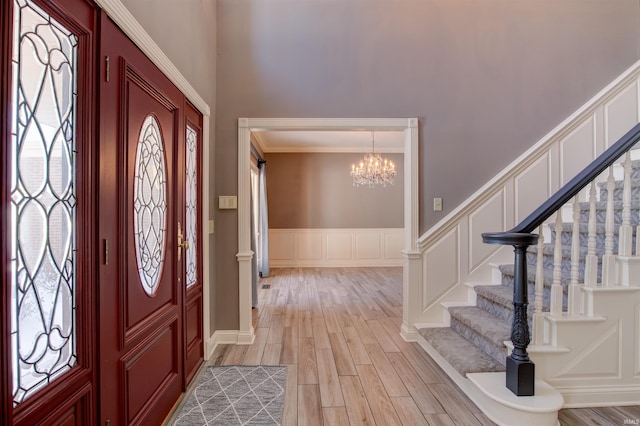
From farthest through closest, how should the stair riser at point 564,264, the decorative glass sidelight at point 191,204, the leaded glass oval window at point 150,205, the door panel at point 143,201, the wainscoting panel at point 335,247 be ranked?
1. the wainscoting panel at point 335,247
2. the decorative glass sidelight at point 191,204
3. the stair riser at point 564,264
4. the leaded glass oval window at point 150,205
5. the door panel at point 143,201

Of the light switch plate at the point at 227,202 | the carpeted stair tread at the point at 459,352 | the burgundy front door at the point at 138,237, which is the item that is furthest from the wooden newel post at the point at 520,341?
the light switch plate at the point at 227,202

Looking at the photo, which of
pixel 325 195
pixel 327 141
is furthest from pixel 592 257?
pixel 325 195

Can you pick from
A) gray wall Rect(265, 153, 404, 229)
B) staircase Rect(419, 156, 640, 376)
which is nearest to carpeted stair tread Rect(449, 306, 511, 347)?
staircase Rect(419, 156, 640, 376)

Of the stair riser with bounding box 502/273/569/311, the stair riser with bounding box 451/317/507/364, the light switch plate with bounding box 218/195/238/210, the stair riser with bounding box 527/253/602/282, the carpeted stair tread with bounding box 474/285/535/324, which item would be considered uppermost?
the light switch plate with bounding box 218/195/238/210

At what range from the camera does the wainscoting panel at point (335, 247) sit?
22.8 ft

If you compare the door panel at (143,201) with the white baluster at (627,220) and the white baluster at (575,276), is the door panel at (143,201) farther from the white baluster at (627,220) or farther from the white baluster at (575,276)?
the white baluster at (627,220)

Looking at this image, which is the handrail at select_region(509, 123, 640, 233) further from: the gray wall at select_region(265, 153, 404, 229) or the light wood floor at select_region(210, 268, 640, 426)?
the gray wall at select_region(265, 153, 404, 229)

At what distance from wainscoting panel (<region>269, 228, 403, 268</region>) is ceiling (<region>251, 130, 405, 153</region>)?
180 centimetres

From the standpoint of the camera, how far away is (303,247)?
22.9 ft

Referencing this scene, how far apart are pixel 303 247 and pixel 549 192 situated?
480cm

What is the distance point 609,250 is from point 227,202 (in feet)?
9.40

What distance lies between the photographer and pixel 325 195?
23.0ft

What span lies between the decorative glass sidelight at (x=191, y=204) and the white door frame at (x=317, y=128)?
0.48 m

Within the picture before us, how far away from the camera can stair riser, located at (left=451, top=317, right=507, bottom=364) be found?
210 centimetres
